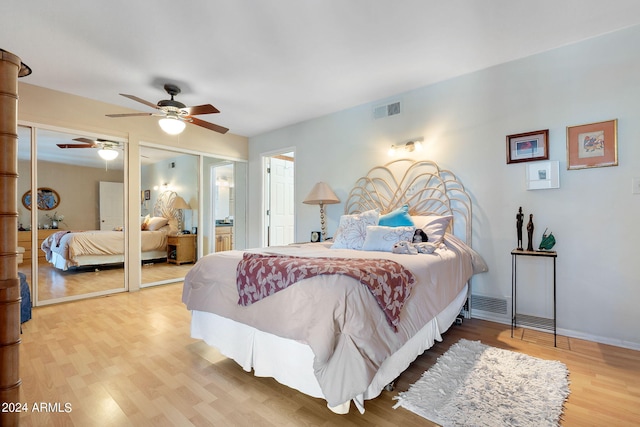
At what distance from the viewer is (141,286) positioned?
169 inches

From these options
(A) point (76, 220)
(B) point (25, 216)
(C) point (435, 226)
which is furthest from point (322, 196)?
(B) point (25, 216)

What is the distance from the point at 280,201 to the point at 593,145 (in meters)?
4.40

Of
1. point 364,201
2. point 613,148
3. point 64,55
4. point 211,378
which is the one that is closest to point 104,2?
point 64,55

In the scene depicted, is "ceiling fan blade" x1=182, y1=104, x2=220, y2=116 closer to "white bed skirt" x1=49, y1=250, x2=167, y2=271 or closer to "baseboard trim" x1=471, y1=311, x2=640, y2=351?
"white bed skirt" x1=49, y1=250, x2=167, y2=271

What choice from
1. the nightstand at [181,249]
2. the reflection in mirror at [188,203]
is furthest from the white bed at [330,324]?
the nightstand at [181,249]

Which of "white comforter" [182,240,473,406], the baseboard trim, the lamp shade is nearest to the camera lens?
"white comforter" [182,240,473,406]

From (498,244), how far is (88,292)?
16.4 ft

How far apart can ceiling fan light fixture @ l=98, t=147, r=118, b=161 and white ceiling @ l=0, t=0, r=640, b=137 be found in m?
0.73

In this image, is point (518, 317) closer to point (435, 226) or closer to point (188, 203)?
point (435, 226)

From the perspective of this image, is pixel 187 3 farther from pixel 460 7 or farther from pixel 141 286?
pixel 141 286

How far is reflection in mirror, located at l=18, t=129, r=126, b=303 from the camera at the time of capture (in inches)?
139

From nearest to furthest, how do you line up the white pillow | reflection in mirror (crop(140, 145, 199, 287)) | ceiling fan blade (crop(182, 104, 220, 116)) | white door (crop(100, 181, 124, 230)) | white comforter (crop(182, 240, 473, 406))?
white comforter (crop(182, 240, 473, 406)) < the white pillow < ceiling fan blade (crop(182, 104, 220, 116)) < white door (crop(100, 181, 124, 230)) < reflection in mirror (crop(140, 145, 199, 287))

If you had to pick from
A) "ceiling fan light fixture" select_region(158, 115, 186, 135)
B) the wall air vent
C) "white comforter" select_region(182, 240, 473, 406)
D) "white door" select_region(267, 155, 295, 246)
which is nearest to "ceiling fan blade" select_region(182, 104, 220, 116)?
"ceiling fan light fixture" select_region(158, 115, 186, 135)

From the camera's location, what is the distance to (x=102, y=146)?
155 inches
